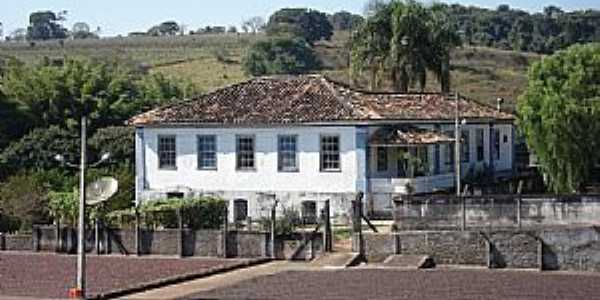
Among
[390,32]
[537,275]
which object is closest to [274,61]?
[390,32]

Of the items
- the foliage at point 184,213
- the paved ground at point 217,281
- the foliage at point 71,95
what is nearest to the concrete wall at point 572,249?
the paved ground at point 217,281

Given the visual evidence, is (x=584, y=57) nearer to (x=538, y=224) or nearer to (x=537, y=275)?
(x=538, y=224)

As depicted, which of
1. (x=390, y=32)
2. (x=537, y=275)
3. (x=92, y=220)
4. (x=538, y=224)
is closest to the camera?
(x=537, y=275)

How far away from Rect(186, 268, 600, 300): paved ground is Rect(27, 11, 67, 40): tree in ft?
501

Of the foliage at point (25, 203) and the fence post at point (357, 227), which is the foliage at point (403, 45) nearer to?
the foliage at point (25, 203)

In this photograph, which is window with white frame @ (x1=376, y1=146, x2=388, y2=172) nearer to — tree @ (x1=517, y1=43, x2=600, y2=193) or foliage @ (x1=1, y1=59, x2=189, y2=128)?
tree @ (x1=517, y1=43, x2=600, y2=193)

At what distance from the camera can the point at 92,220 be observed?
40.8m

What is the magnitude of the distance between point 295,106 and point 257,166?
2764mm

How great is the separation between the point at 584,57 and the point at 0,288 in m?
26.5

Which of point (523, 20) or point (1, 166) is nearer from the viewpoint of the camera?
point (1, 166)

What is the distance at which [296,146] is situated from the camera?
151 feet

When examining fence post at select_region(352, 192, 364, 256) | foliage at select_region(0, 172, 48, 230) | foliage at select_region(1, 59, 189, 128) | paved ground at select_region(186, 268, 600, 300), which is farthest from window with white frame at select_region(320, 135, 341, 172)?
foliage at select_region(1, 59, 189, 128)

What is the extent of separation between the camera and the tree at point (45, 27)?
181 metres

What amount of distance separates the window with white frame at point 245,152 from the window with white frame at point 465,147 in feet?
31.2
